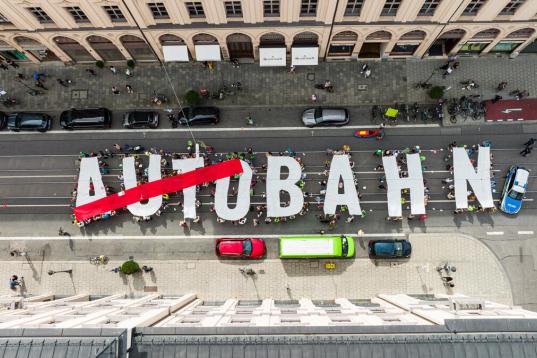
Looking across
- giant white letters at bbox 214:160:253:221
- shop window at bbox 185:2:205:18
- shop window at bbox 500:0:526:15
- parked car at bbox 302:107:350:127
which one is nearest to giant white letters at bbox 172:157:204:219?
giant white letters at bbox 214:160:253:221

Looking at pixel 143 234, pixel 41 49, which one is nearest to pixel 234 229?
pixel 143 234

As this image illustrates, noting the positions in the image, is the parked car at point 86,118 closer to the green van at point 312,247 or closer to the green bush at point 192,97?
the green bush at point 192,97

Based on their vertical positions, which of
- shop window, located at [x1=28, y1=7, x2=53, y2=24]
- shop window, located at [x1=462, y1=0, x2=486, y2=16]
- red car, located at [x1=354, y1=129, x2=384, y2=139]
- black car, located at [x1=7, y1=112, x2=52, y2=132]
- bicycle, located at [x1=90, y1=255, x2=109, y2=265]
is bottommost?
bicycle, located at [x1=90, y1=255, x2=109, y2=265]

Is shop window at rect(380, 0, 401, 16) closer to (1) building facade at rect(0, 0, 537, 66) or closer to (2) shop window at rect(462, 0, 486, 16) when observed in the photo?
(1) building facade at rect(0, 0, 537, 66)

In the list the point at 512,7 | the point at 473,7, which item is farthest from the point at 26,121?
the point at 512,7

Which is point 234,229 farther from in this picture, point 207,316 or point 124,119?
point 124,119

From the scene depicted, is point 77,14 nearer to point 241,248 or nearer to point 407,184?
point 241,248
